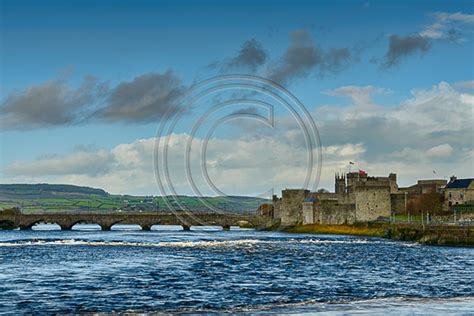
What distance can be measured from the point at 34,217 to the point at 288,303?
382ft

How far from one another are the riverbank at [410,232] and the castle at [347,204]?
101 inches

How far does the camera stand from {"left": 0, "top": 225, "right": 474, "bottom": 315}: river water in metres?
25.0

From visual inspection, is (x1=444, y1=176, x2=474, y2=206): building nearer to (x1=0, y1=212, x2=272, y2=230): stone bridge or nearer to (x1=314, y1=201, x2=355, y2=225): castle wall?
(x1=314, y1=201, x2=355, y2=225): castle wall

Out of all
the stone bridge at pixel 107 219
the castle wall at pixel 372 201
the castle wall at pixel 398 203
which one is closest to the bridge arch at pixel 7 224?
the stone bridge at pixel 107 219

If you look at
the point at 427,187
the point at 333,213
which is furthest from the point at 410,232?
the point at 427,187

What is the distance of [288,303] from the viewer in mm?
25797

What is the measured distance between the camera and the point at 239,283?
32906 mm

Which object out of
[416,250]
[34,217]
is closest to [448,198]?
[416,250]

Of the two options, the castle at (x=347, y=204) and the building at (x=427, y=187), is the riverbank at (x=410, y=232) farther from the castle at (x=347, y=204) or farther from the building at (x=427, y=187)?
the building at (x=427, y=187)

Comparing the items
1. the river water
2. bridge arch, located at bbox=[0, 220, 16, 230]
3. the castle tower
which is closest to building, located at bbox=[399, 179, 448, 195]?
the castle tower

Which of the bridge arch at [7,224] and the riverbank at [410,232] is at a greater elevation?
the bridge arch at [7,224]

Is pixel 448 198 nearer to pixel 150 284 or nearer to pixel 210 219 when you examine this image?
pixel 210 219

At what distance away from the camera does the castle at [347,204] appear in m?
103

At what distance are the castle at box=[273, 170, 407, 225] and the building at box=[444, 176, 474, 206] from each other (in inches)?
299
